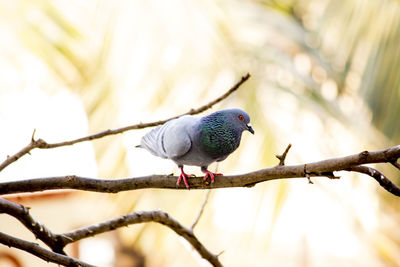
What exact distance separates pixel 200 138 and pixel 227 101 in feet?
5.09

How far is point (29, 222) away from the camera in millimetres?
738

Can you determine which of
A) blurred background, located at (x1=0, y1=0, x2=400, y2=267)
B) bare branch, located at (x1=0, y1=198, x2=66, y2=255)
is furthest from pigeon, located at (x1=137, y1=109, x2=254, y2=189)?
blurred background, located at (x1=0, y1=0, x2=400, y2=267)

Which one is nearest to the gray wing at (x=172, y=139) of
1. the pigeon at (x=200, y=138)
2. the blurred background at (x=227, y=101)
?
the pigeon at (x=200, y=138)

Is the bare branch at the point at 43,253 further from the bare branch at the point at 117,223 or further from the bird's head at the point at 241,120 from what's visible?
the bird's head at the point at 241,120

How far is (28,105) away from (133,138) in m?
0.60

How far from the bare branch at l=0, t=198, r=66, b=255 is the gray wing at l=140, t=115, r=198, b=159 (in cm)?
25

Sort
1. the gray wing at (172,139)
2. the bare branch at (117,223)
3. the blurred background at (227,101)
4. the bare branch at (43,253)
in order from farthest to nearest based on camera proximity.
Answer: the blurred background at (227,101) < the gray wing at (172,139) < the bare branch at (117,223) < the bare branch at (43,253)

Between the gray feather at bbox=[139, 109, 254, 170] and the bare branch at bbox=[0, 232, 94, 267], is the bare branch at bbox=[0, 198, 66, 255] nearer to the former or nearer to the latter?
the bare branch at bbox=[0, 232, 94, 267]

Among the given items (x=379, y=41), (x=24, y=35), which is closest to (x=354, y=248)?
(x=379, y=41)

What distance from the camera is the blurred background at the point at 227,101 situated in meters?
2.60

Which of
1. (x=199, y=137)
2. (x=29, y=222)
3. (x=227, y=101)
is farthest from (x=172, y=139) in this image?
(x=227, y=101)

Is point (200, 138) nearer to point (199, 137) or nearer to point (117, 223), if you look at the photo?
point (199, 137)

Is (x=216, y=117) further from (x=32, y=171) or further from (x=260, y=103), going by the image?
(x=260, y=103)

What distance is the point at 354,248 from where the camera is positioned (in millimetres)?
3160
